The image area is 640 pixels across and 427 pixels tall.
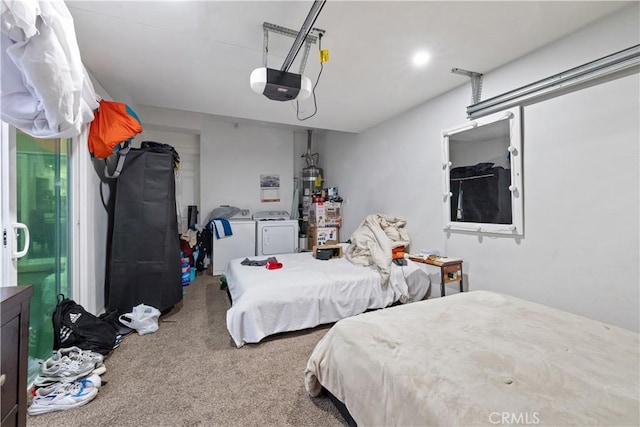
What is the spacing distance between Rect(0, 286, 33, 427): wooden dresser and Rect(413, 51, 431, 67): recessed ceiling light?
2571 millimetres

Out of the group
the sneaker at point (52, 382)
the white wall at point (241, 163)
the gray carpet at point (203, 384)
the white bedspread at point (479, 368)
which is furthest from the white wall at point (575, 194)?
the white wall at point (241, 163)

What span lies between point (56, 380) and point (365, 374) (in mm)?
1838

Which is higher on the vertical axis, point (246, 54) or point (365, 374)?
point (246, 54)

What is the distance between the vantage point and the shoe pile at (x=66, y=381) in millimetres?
1418

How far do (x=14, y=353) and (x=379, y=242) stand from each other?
260 cm

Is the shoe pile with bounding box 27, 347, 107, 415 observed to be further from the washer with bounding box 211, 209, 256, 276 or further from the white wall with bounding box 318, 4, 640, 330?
the white wall with bounding box 318, 4, 640, 330

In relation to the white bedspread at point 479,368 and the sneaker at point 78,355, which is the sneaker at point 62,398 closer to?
the sneaker at point 78,355

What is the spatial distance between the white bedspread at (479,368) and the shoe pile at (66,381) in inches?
51.2

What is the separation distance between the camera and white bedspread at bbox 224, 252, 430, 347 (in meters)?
2.09

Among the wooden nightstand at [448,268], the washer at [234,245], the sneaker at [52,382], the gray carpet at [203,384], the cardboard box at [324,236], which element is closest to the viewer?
the gray carpet at [203,384]

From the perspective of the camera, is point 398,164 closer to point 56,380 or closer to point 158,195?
point 158,195

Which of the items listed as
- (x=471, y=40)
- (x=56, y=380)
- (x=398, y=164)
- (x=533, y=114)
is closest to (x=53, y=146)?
(x=56, y=380)

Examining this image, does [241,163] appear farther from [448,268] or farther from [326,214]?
[448,268]

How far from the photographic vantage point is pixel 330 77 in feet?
7.93
